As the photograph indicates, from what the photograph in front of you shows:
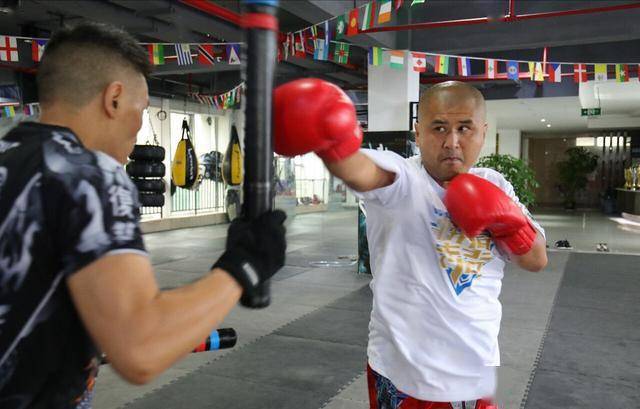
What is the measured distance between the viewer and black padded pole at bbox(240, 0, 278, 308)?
0.82m

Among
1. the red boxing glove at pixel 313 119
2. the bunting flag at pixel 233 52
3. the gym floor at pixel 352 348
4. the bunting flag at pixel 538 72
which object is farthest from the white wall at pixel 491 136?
the red boxing glove at pixel 313 119

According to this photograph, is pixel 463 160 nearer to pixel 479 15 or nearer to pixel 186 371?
pixel 186 371

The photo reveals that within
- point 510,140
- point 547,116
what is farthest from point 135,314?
A: point 510,140

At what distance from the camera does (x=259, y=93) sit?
2.76ft

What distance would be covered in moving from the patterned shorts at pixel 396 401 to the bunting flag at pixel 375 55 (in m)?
4.96

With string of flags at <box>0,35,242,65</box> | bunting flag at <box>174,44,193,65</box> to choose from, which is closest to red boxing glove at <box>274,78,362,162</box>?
string of flags at <box>0,35,242,65</box>

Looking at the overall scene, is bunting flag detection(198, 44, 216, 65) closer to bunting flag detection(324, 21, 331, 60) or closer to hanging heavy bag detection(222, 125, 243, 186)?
bunting flag detection(324, 21, 331, 60)

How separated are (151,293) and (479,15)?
21.3 feet

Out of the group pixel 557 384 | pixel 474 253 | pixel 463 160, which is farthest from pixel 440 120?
pixel 557 384

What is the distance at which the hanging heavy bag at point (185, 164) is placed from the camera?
9125 millimetres

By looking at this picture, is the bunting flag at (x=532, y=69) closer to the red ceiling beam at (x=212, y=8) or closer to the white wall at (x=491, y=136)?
the red ceiling beam at (x=212, y=8)

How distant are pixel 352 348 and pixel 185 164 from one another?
6.00 m

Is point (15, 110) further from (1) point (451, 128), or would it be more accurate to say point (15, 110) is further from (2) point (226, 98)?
(1) point (451, 128)

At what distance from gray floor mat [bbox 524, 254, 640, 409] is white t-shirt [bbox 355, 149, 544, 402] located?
177 cm
